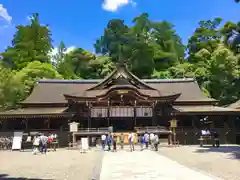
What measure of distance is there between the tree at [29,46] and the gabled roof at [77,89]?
50.6 ft

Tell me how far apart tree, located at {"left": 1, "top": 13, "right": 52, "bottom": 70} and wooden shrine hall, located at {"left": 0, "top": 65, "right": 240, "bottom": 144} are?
19.8 metres

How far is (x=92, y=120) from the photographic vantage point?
26.1 metres

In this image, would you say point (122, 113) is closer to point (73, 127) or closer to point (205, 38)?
point (73, 127)

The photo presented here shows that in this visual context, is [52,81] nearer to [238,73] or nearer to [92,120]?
[92,120]

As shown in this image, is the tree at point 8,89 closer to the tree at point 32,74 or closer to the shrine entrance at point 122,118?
the tree at point 32,74

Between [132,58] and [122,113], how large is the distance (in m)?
28.2

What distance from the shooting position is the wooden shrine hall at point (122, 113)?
78.5ft

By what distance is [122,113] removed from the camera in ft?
83.9

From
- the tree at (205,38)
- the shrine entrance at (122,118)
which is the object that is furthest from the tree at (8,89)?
the tree at (205,38)

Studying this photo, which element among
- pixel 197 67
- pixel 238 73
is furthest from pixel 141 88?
pixel 197 67

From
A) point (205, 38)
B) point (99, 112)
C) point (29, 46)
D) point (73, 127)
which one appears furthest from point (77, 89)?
point (205, 38)

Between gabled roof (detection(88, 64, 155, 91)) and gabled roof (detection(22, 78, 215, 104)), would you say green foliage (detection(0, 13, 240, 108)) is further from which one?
gabled roof (detection(88, 64, 155, 91))

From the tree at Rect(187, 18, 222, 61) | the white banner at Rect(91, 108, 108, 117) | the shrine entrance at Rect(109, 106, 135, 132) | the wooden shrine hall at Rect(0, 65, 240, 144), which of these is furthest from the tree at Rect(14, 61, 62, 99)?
the tree at Rect(187, 18, 222, 61)

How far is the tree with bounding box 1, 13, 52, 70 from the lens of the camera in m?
46.6
